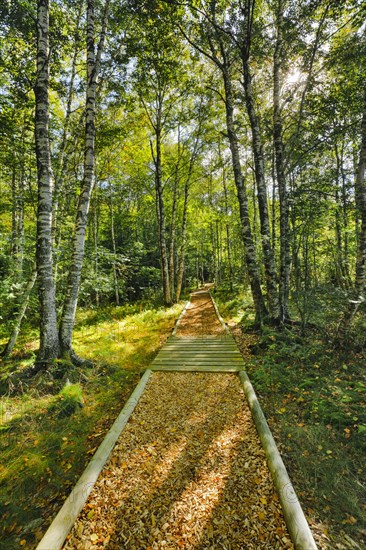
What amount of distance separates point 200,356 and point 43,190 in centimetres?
541

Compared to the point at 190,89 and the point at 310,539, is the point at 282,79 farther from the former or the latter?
the point at 310,539

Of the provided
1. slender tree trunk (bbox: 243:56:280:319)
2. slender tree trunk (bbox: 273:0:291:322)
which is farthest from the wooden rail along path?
slender tree trunk (bbox: 273:0:291:322)

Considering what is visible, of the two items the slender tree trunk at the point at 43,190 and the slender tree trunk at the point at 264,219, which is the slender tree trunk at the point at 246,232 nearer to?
the slender tree trunk at the point at 264,219

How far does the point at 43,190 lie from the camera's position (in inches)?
190

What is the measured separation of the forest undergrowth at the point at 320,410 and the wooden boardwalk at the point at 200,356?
1.24 ft

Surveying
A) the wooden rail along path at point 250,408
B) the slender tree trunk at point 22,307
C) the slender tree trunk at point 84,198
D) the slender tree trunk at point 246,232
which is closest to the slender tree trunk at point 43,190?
the slender tree trunk at point 84,198

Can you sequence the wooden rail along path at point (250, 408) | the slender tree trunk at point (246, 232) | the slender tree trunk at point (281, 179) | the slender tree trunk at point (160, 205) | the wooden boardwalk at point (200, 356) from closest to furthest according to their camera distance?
the wooden rail along path at point (250, 408), the wooden boardwalk at point (200, 356), the slender tree trunk at point (281, 179), the slender tree trunk at point (246, 232), the slender tree trunk at point (160, 205)

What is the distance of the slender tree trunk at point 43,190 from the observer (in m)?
4.79

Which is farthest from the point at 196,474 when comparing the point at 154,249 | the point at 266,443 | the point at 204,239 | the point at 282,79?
the point at 204,239

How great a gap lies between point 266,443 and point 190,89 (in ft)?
46.6

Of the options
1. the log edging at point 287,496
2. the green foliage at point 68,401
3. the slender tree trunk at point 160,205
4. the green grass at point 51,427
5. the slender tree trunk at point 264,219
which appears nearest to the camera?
the log edging at point 287,496

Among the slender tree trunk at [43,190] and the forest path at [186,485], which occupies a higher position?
the slender tree trunk at [43,190]

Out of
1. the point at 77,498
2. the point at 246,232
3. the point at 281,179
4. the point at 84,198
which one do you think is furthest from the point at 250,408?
the point at 281,179

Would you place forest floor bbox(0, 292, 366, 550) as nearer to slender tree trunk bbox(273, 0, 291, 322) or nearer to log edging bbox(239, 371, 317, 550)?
log edging bbox(239, 371, 317, 550)
